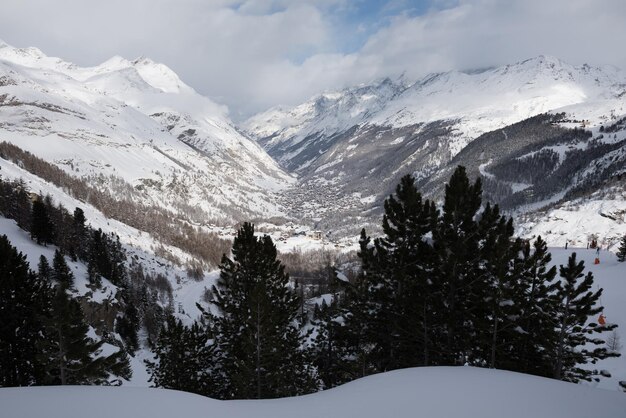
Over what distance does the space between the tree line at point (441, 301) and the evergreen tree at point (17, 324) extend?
1075cm

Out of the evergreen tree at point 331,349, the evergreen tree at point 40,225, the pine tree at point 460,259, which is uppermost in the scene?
the evergreen tree at point 40,225

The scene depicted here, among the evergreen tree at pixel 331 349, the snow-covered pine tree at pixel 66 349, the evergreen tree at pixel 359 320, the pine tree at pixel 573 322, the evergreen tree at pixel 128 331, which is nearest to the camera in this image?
the snow-covered pine tree at pixel 66 349

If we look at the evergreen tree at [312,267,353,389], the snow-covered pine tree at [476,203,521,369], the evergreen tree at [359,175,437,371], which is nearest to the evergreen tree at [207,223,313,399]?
the evergreen tree at [312,267,353,389]

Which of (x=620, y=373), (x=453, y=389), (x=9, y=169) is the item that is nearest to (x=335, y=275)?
(x=453, y=389)

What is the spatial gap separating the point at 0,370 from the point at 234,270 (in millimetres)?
13707

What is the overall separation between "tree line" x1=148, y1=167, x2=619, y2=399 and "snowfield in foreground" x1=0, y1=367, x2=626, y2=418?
6464 millimetres

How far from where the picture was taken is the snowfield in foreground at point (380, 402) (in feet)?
32.0

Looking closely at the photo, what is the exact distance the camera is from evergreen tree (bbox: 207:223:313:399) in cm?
2141

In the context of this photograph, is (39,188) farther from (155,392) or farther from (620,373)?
(620,373)

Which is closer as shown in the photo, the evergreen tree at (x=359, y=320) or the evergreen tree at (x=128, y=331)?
the evergreen tree at (x=359, y=320)

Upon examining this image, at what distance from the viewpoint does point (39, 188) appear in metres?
135

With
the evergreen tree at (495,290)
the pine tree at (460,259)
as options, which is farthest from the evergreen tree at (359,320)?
the evergreen tree at (495,290)

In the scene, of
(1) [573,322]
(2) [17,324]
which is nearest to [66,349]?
(2) [17,324]

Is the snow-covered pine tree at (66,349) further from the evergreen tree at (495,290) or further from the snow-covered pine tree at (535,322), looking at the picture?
the snow-covered pine tree at (535,322)
